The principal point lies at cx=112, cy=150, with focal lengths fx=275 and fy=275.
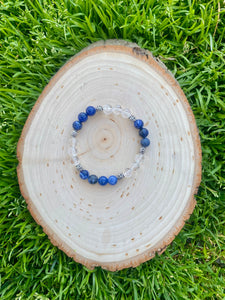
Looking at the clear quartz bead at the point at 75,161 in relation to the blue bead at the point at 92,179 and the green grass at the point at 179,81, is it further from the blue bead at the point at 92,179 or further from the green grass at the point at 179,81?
the green grass at the point at 179,81

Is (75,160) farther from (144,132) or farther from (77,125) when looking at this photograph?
(144,132)

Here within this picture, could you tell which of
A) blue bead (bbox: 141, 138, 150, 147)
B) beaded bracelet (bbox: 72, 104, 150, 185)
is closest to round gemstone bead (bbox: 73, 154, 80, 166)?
beaded bracelet (bbox: 72, 104, 150, 185)

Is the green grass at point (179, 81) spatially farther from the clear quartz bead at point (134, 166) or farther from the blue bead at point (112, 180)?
the blue bead at point (112, 180)

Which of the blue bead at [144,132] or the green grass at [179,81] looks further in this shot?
the green grass at [179,81]

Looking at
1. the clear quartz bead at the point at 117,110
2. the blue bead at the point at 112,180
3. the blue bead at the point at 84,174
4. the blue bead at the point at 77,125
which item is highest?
the clear quartz bead at the point at 117,110

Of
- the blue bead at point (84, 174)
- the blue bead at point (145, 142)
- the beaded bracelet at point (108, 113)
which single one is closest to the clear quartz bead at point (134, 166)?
the beaded bracelet at point (108, 113)

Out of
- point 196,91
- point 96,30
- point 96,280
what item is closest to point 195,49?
point 196,91

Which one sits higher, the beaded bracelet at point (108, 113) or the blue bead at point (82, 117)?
the blue bead at point (82, 117)
